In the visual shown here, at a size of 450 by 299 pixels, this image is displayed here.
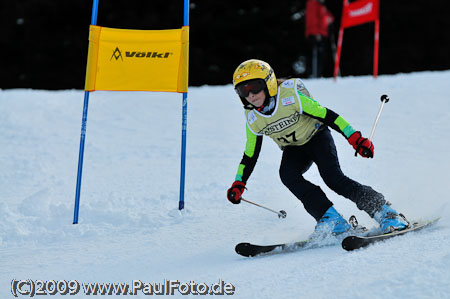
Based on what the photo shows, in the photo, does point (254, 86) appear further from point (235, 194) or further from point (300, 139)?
point (235, 194)

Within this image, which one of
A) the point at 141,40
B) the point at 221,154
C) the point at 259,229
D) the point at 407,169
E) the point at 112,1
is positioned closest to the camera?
the point at 259,229

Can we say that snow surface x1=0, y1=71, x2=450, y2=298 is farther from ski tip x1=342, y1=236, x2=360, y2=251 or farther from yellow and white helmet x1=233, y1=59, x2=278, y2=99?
yellow and white helmet x1=233, y1=59, x2=278, y2=99

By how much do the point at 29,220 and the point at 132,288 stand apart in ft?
5.93

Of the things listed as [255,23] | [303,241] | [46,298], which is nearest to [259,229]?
[303,241]

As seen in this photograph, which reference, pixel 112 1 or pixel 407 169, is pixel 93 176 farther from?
pixel 112 1

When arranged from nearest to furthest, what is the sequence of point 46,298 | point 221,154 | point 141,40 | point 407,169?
point 46,298
point 141,40
point 407,169
point 221,154

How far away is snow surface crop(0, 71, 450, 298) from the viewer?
9.36ft

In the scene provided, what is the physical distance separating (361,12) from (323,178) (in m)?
7.61

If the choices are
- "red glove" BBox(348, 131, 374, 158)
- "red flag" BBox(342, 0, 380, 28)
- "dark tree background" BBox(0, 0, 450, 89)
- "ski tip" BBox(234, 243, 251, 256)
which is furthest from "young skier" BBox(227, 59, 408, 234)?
"dark tree background" BBox(0, 0, 450, 89)

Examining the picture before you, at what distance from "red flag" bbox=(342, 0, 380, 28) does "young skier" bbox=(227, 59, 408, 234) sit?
273 inches

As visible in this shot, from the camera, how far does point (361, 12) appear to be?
10.5m

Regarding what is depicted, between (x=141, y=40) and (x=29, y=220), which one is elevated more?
(x=141, y=40)

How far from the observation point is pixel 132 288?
3055 mm

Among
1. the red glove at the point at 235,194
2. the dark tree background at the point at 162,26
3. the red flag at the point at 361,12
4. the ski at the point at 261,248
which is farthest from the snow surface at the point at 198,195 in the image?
the dark tree background at the point at 162,26
